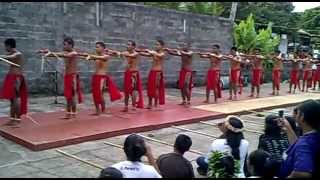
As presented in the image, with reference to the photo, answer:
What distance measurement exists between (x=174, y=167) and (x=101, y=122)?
4.15 metres

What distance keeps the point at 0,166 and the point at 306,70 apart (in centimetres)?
1151

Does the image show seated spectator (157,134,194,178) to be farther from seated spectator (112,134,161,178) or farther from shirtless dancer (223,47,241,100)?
shirtless dancer (223,47,241,100)

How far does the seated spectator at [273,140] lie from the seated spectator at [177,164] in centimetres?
81

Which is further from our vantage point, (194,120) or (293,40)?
A: (293,40)

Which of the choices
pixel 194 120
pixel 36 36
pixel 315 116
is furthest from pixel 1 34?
pixel 315 116

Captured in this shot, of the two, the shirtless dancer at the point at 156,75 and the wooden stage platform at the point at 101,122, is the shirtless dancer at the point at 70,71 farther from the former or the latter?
the shirtless dancer at the point at 156,75

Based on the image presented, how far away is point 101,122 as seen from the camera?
7402mm

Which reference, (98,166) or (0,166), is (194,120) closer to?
(98,166)

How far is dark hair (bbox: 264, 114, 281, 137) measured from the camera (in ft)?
12.7

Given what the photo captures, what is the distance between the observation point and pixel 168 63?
44.5ft

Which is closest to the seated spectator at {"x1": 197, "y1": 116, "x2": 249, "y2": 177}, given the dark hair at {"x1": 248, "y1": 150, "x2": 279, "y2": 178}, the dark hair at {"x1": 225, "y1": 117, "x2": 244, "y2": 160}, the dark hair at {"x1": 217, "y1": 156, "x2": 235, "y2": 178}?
the dark hair at {"x1": 225, "y1": 117, "x2": 244, "y2": 160}

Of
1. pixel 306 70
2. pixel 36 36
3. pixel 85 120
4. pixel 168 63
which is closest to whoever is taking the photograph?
pixel 85 120

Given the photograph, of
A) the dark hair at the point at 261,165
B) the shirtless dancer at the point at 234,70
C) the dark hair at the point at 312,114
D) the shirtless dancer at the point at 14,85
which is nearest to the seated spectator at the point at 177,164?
the dark hair at the point at 261,165

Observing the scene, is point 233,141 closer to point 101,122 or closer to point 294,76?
point 101,122
